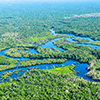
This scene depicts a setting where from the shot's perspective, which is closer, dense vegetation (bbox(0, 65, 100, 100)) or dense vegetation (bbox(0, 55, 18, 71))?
dense vegetation (bbox(0, 65, 100, 100))

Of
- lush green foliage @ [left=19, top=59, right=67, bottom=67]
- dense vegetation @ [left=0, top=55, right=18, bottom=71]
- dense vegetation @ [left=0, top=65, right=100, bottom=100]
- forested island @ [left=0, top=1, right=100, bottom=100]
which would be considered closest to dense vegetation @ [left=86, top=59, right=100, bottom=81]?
forested island @ [left=0, top=1, right=100, bottom=100]

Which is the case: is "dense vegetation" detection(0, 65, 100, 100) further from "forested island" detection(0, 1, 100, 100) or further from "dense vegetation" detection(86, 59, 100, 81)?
"dense vegetation" detection(86, 59, 100, 81)

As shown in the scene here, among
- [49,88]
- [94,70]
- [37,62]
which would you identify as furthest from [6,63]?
[94,70]

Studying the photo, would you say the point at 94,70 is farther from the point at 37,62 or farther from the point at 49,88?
the point at 37,62

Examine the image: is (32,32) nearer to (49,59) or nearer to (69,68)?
(49,59)

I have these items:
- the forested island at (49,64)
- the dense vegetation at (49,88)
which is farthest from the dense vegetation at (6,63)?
the dense vegetation at (49,88)

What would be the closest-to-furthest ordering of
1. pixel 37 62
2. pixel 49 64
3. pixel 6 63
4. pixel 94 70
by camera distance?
pixel 94 70 < pixel 6 63 < pixel 37 62 < pixel 49 64

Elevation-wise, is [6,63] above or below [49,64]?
above

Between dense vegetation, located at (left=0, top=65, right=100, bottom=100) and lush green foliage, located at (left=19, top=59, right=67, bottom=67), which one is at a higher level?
dense vegetation, located at (left=0, top=65, right=100, bottom=100)

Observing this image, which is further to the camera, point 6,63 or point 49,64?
point 49,64

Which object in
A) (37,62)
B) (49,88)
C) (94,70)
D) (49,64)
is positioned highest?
(49,88)

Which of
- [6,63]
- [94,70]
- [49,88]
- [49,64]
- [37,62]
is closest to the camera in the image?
[49,88]
